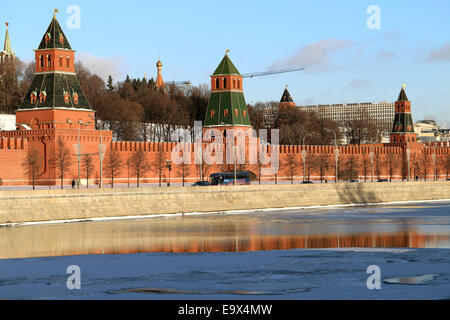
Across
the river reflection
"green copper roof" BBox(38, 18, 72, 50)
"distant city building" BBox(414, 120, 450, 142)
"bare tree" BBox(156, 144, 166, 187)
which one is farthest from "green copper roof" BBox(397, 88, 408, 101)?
"distant city building" BBox(414, 120, 450, 142)

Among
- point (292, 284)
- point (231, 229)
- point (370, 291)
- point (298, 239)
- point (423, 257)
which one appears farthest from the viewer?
point (231, 229)

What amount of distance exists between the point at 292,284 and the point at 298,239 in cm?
1187

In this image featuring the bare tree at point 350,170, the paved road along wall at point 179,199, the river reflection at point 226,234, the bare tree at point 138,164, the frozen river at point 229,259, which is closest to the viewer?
the frozen river at point 229,259

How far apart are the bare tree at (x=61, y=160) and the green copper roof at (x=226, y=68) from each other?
20.4 m

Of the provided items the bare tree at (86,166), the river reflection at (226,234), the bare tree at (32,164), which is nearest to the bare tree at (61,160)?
the bare tree at (86,166)

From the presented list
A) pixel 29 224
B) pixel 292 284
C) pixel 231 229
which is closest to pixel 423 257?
pixel 292 284

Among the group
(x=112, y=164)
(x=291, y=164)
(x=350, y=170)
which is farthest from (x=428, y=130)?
(x=112, y=164)

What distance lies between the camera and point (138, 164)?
58.4 metres

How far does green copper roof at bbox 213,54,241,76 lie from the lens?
71000 millimetres

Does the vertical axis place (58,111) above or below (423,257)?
above

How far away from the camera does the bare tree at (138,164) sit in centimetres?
5859

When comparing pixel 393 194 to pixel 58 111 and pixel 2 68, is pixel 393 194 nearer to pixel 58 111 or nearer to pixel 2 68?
pixel 58 111

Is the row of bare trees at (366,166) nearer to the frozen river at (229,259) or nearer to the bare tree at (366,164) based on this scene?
the bare tree at (366,164)

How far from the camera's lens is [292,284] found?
55.2 ft
